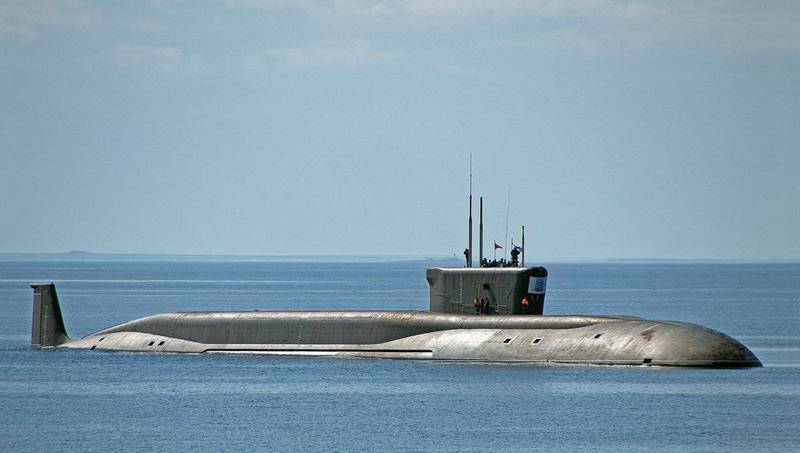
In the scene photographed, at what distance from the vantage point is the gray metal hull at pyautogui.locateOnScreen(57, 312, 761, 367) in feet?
A: 147

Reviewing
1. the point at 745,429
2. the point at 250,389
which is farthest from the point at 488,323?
the point at 745,429

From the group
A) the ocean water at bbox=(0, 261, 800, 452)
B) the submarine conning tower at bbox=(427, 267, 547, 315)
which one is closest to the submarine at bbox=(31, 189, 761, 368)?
the submarine conning tower at bbox=(427, 267, 547, 315)

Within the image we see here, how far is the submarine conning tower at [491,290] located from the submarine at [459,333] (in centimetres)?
4

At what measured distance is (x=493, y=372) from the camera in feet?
151

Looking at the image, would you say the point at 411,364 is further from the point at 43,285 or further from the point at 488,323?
the point at 43,285

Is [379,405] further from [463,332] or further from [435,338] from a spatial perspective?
[435,338]

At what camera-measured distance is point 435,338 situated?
50.1 meters

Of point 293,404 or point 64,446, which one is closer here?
point 64,446

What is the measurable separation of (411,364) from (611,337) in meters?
8.13

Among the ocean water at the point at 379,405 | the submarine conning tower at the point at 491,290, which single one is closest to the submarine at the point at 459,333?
the submarine conning tower at the point at 491,290

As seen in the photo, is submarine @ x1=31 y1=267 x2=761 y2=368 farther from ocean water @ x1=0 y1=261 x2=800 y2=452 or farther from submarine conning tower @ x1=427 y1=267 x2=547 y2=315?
ocean water @ x1=0 y1=261 x2=800 y2=452

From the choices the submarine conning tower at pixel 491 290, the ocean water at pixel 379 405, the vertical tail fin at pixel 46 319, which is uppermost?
the submarine conning tower at pixel 491 290

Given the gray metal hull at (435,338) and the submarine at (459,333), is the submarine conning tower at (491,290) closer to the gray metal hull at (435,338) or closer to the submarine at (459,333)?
the submarine at (459,333)

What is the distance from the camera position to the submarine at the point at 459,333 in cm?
4500
